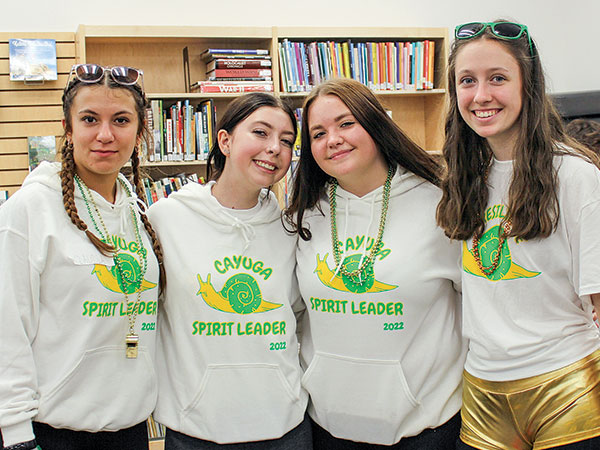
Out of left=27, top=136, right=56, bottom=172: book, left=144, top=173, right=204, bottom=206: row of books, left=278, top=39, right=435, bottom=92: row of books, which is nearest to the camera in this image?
left=27, top=136, right=56, bottom=172: book

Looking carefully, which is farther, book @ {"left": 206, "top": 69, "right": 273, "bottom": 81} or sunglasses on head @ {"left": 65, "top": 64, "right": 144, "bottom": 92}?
book @ {"left": 206, "top": 69, "right": 273, "bottom": 81}

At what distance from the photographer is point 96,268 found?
6.02 ft

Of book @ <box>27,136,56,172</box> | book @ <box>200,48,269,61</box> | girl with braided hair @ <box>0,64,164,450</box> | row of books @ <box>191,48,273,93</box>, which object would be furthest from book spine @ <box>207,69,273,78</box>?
girl with braided hair @ <box>0,64,164,450</box>

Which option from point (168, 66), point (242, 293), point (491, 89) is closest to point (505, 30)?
point (491, 89)

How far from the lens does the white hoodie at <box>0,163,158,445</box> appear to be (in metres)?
1.70

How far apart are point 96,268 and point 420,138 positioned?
3.60m

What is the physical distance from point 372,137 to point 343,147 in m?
0.11

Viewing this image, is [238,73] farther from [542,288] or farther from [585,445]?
[585,445]

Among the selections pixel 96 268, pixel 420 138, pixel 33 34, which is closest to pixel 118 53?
pixel 33 34

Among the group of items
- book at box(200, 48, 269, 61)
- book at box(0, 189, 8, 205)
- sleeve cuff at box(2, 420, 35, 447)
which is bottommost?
sleeve cuff at box(2, 420, 35, 447)

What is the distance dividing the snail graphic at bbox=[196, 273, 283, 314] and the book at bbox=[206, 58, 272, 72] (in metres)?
2.53

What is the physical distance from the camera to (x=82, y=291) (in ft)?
5.92

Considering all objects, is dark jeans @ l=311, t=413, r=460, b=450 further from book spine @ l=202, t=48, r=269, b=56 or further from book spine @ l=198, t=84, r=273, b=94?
book spine @ l=202, t=48, r=269, b=56

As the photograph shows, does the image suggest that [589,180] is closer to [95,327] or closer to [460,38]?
[460,38]
